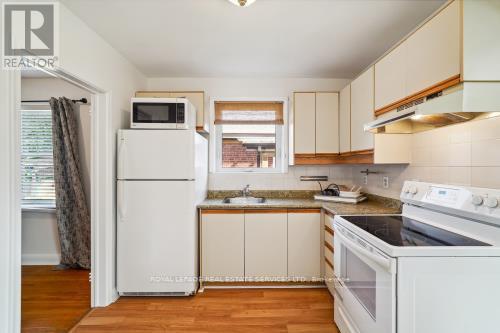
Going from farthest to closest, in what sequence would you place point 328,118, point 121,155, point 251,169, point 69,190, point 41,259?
point 251,169
point 41,259
point 69,190
point 328,118
point 121,155

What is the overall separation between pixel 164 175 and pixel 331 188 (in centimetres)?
200

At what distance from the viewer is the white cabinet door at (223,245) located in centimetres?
250

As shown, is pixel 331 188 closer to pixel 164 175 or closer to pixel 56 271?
pixel 164 175

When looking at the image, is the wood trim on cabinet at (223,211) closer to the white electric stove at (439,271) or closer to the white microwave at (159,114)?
the white microwave at (159,114)

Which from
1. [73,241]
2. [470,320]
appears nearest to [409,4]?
[470,320]

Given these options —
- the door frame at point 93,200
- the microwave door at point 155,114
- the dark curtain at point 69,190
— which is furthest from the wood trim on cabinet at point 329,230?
the dark curtain at point 69,190

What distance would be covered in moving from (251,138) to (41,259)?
3.08m

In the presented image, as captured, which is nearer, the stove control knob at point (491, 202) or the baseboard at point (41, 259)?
the stove control knob at point (491, 202)

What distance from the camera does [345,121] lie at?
2676mm

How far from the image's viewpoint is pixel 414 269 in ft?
3.80

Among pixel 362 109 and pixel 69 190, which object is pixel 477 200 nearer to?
pixel 362 109

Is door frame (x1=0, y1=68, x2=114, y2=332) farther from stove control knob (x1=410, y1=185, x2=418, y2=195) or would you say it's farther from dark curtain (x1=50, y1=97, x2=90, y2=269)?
stove control knob (x1=410, y1=185, x2=418, y2=195)

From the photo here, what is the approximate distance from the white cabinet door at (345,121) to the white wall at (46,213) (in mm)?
3086

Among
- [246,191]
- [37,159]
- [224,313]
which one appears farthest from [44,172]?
[224,313]
